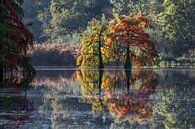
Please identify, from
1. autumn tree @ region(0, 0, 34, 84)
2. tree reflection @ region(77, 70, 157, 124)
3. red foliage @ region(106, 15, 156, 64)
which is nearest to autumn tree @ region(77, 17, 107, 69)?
red foliage @ region(106, 15, 156, 64)

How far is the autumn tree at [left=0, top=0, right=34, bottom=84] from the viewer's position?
119 feet

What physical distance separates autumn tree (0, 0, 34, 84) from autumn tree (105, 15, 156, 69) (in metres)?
28.6

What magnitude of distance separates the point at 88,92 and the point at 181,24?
57.0 metres

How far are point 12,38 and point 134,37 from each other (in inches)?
1260

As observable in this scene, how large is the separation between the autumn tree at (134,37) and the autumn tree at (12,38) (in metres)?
28.6

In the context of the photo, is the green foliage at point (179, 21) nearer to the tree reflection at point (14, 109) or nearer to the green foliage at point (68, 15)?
the green foliage at point (68, 15)

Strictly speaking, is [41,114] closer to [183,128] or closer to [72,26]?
[183,128]

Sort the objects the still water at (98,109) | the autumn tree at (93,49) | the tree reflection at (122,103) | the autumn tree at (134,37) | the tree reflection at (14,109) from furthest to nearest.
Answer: the autumn tree at (93,49) → the autumn tree at (134,37) → the tree reflection at (122,103) → the tree reflection at (14,109) → the still water at (98,109)

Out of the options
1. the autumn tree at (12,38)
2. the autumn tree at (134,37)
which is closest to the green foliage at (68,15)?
the autumn tree at (134,37)

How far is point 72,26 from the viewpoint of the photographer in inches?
4090

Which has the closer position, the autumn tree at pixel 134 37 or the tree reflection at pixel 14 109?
the tree reflection at pixel 14 109

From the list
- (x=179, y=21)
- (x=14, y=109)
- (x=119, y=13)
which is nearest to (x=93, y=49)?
(x=179, y=21)

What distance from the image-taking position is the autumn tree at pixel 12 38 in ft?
119

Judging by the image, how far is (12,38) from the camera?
3878 centimetres
